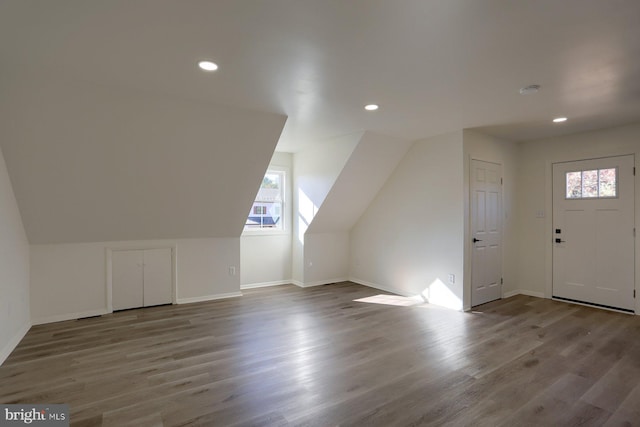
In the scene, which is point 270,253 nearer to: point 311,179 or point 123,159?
point 311,179

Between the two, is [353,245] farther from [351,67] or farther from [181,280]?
[351,67]

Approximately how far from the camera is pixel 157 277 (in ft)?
15.0

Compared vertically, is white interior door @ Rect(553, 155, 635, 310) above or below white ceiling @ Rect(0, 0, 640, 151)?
below

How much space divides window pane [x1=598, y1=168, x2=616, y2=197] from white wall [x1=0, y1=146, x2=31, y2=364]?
6.85 meters

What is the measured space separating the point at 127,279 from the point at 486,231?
5018 millimetres

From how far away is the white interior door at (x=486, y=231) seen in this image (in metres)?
4.47

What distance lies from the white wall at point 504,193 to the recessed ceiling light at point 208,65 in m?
3.28

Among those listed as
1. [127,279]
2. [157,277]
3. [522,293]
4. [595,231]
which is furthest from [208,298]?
[595,231]

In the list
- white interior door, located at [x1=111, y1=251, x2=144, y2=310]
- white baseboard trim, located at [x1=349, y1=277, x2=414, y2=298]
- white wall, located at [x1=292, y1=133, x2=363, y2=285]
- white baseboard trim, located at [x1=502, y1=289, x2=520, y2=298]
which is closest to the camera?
white interior door, located at [x1=111, y1=251, x2=144, y2=310]

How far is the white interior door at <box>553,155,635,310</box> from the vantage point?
13.8ft

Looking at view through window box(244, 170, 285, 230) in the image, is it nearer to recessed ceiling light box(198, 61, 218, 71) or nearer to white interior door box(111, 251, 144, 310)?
white interior door box(111, 251, 144, 310)

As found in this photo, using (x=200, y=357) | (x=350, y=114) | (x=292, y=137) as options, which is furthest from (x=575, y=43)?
(x=200, y=357)

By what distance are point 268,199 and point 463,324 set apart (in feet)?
12.1

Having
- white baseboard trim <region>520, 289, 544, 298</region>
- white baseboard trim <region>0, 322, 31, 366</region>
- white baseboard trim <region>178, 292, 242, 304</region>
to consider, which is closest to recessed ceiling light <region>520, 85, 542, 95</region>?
white baseboard trim <region>520, 289, 544, 298</region>
